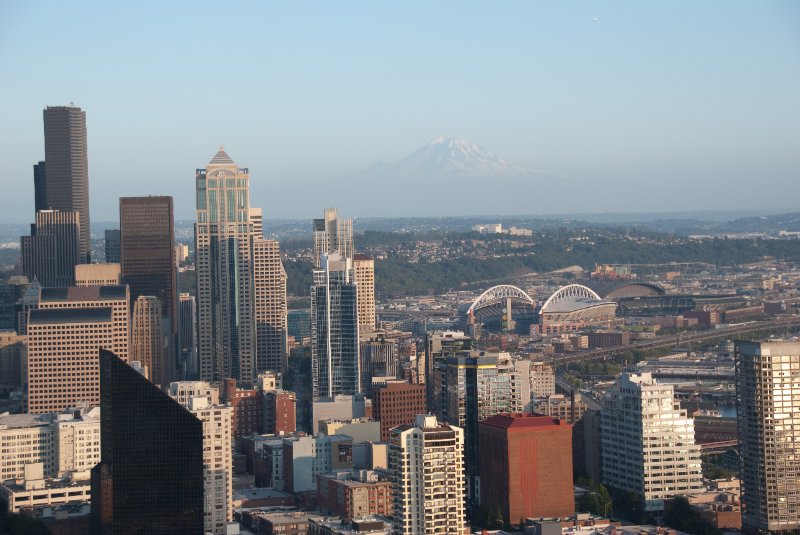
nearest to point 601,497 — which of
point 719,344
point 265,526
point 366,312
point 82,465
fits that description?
point 265,526

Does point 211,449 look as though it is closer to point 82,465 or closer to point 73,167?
point 82,465

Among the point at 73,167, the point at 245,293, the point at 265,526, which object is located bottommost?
the point at 265,526

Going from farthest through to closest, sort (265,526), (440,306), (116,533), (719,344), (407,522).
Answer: (440,306) < (719,344) < (265,526) < (407,522) < (116,533)

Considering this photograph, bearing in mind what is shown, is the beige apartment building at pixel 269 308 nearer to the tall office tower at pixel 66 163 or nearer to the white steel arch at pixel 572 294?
the tall office tower at pixel 66 163

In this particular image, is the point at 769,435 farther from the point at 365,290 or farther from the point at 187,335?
the point at 187,335

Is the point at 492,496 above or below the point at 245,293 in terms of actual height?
below

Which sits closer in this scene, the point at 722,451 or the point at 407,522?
the point at 407,522

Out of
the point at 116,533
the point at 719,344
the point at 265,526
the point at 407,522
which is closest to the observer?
the point at 116,533
